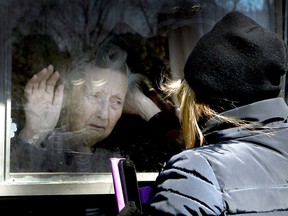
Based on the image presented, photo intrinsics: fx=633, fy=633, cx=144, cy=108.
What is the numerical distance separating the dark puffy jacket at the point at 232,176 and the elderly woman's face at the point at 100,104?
52.5 inches

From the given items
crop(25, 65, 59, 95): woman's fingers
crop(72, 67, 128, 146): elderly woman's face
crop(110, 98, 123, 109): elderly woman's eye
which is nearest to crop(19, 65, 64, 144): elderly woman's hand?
crop(25, 65, 59, 95): woman's fingers

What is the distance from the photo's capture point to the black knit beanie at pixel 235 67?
186 centimetres

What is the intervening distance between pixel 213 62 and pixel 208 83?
0.21ft

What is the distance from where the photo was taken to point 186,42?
3326mm

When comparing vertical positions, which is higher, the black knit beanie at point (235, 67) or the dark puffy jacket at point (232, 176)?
the black knit beanie at point (235, 67)

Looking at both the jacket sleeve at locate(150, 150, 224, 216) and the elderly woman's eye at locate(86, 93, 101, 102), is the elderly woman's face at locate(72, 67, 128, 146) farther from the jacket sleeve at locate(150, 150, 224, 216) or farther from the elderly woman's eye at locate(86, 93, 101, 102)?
the jacket sleeve at locate(150, 150, 224, 216)

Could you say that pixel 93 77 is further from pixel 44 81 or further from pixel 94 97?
pixel 44 81

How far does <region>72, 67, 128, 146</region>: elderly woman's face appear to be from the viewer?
3125 millimetres

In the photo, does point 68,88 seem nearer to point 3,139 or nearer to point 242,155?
point 3,139

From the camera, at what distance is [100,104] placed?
3168mm

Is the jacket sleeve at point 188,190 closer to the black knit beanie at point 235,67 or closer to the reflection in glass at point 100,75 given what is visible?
the black knit beanie at point 235,67

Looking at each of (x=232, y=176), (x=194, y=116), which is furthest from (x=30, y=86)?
(x=232, y=176)

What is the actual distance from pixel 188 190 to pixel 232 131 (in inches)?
10.3

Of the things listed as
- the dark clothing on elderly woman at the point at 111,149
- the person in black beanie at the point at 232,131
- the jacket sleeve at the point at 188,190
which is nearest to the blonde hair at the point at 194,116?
the person in black beanie at the point at 232,131
